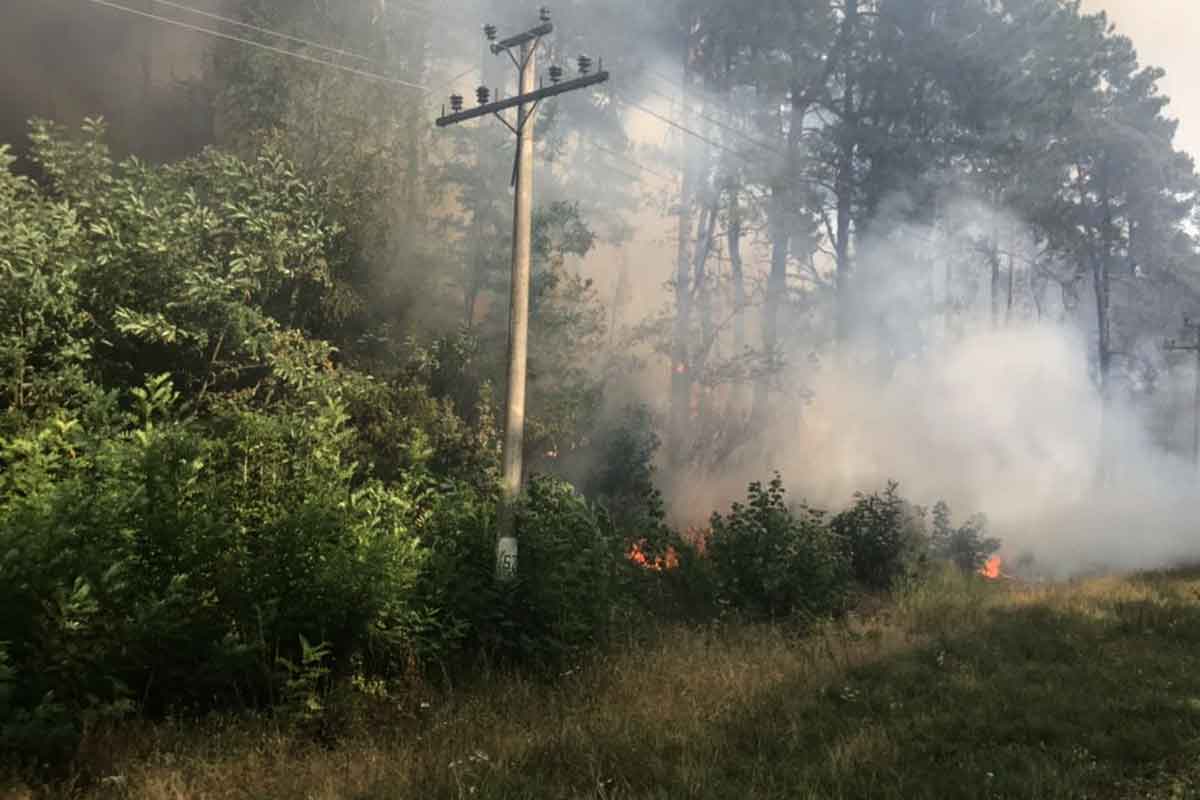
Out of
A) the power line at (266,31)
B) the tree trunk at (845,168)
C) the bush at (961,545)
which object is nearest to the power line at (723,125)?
the tree trunk at (845,168)

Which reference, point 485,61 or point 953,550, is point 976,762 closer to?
point 953,550

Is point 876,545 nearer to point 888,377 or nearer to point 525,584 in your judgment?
point 525,584

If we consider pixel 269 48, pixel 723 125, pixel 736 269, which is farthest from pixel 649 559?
pixel 736 269

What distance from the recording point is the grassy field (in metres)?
4.85

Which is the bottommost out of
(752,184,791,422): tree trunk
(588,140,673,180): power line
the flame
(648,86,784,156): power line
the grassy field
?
the flame

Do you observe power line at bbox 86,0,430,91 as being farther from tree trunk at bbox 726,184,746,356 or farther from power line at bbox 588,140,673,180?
tree trunk at bbox 726,184,746,356

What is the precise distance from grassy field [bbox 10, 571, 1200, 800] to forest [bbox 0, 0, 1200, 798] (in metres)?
0.05

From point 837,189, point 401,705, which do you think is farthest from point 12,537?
point 837,189

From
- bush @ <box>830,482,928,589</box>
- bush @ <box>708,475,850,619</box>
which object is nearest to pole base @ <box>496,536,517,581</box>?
bush @ <box>708,475,850,619</box>

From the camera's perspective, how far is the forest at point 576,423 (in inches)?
219

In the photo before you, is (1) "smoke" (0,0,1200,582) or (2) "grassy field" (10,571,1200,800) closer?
(2) "grassy field" (10,571,1200,800)

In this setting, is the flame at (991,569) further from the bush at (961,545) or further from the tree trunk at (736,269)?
the tree trunk at (736,269)

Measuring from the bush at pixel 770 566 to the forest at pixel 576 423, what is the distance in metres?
0.05

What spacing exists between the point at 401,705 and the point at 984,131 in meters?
27.1
